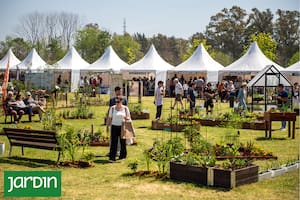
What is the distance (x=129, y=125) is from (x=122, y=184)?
8.07 ft

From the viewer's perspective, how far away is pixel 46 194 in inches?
311

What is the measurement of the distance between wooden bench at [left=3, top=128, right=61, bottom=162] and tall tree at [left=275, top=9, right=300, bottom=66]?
45.4m

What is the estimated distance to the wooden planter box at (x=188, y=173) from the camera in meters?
8.56

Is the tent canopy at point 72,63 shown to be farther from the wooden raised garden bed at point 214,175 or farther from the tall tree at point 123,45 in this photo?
the wooden raised garden bed at point 214,175

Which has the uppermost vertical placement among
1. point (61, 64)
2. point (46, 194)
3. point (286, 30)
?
point (286, 30)

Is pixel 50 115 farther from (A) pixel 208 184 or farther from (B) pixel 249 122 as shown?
(A) pixel 208 184

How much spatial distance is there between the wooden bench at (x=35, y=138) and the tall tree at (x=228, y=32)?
4794 cm

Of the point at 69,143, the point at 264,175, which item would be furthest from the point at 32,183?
the point at 264,175

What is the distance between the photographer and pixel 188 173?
8.77 m

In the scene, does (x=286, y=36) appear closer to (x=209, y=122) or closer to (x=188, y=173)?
(x=209, y=122)

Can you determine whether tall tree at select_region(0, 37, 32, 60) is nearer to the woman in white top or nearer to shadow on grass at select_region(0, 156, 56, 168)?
shadow on grass at select_region(0, 156, 56, 168)

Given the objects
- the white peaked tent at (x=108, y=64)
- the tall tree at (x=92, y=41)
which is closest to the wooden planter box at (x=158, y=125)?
the white peaked tent at (x=108, y=64)

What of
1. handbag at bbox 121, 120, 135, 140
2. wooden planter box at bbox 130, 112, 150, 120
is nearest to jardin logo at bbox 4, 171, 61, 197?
handbag at bbox 121, 120, 135, 140

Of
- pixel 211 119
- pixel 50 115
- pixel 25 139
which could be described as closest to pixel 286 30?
pixel 211 119
